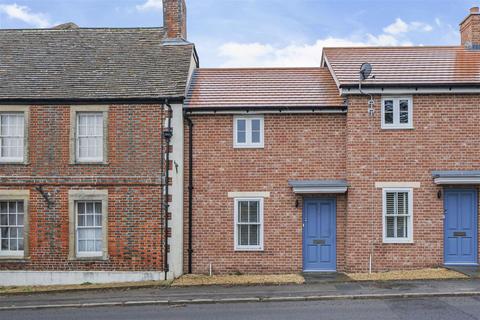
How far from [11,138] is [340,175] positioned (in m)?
10.6

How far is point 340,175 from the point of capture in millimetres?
17188

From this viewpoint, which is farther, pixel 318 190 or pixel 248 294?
pixel 318 190

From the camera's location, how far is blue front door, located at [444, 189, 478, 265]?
54.4 ft

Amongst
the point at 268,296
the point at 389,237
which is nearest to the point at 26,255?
the point at 268,296

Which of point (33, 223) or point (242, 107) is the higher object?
point (242, 107)

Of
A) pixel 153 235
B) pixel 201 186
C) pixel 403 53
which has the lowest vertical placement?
pixel 153 235

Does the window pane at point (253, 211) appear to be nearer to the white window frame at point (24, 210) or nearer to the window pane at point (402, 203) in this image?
the window pane at point (402, 203)

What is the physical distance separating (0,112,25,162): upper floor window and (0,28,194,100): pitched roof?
73 cm

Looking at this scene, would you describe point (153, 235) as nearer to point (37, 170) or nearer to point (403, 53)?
point (37, 170)

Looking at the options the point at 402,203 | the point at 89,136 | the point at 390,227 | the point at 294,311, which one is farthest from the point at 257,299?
the point at 89,136

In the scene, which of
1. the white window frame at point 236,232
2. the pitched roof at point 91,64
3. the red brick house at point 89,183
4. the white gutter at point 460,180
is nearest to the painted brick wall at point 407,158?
the white gutter at point 460,180

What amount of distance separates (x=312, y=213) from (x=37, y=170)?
8.81m

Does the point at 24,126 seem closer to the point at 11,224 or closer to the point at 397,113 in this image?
the point at 11,224

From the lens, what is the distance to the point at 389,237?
16.7m
